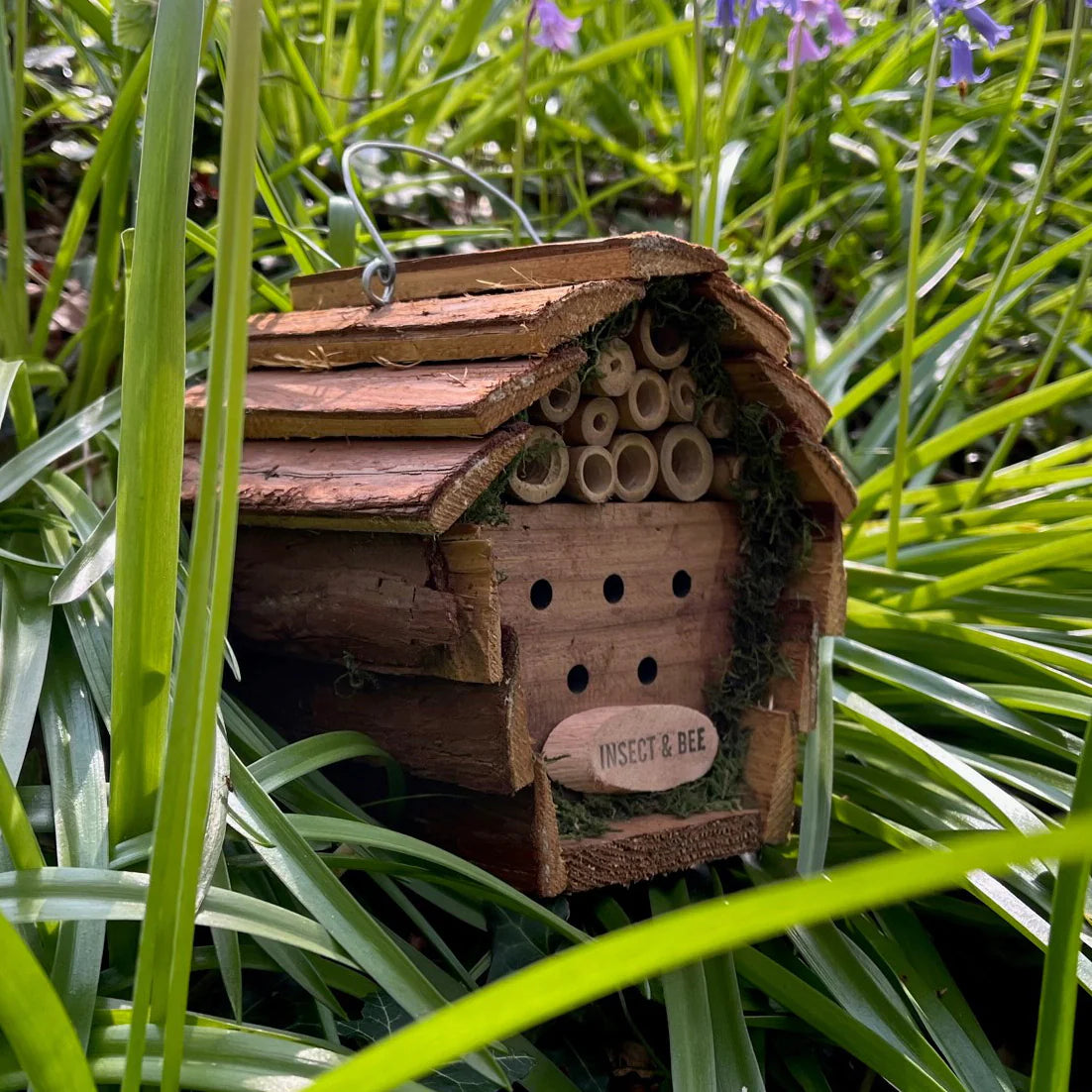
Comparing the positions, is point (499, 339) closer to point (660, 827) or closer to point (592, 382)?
point (592, 382)

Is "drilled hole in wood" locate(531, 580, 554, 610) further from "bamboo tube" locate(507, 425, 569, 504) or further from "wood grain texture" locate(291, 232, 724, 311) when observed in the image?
"wood grain texture" locate(291, 232, 724, 311)

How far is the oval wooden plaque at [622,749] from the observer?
0.99 metres

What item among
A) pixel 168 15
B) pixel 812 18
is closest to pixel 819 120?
pixel 812 18

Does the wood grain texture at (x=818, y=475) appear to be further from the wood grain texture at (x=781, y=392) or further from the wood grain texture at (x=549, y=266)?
the wood grain texture at (x=549, y=266)

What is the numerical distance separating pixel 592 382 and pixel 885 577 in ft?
1.90

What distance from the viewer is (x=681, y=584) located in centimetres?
116

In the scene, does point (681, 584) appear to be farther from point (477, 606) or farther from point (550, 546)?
point (477, 606)

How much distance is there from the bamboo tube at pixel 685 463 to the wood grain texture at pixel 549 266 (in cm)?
18

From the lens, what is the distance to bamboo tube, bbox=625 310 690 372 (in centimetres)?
105

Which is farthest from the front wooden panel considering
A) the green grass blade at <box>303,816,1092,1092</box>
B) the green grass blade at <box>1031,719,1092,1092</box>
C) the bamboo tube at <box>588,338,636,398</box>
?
the green grass blade at <box>303,816,1092,1092</box>

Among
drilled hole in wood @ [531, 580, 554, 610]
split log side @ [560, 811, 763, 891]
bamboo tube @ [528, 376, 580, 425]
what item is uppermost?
bamboo tube @ [528, 376, 580, 425]

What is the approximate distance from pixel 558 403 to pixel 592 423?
5 centimetres

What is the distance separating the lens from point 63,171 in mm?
1728

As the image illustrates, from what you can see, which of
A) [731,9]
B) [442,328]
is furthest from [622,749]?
[731,9]
